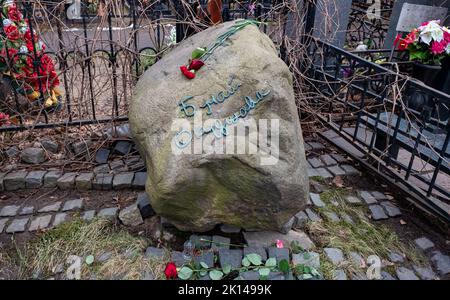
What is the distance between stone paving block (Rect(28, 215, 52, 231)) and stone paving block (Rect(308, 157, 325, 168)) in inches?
94.0

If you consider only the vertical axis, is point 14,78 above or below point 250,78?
below

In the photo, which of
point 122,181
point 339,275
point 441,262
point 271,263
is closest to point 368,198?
point 441,262

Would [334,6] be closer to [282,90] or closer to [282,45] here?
[282,45]

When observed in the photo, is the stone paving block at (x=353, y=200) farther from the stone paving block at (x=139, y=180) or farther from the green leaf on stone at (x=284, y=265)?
the stone paving block at (x=139, y=180)

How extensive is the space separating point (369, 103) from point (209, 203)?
2981 millimetres

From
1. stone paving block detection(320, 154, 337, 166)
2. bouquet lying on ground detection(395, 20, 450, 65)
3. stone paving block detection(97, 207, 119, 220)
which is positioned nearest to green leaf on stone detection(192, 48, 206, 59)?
stone paving block detection(97, 207, 119, 220)

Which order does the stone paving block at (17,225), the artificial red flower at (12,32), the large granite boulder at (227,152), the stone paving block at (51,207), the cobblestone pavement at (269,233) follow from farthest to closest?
the artificial red flower at (12,32) → the stone paving block at (51,207) → the stone paving block at (17,225) → the cobblestone pavement at (269,233) → the large granite boulder at (227,152)

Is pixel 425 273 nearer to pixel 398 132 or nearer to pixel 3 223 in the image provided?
pixel 398 132

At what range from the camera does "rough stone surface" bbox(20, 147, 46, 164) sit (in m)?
3.50

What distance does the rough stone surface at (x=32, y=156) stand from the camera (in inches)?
138

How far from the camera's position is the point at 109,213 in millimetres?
2992

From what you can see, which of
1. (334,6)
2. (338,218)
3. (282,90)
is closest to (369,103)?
(334,6)

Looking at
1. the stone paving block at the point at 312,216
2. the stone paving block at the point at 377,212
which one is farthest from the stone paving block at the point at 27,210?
the stone paving block at the point at 377,212

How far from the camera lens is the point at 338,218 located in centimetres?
304
